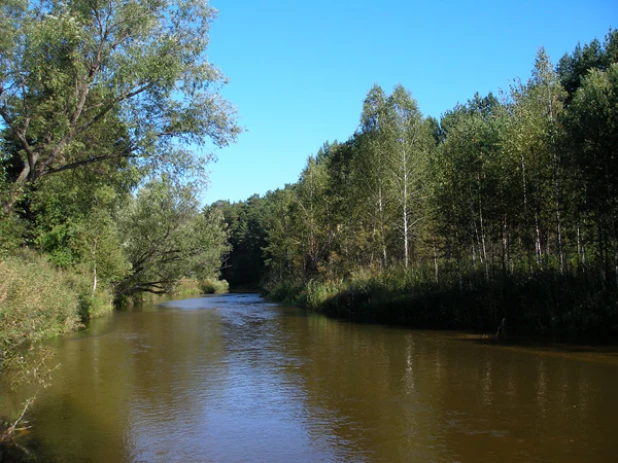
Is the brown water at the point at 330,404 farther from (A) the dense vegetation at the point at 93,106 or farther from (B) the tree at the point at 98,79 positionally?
(B) the tree at the point at 98,79

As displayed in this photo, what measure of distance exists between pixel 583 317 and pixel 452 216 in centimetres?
874

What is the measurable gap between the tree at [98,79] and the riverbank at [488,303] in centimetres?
1374

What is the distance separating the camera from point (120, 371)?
14.5 metres

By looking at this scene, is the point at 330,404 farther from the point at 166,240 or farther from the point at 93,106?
the point at 166,240

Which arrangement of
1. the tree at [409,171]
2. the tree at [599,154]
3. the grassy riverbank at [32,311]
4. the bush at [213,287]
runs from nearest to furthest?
the grassy riverbank at [32,311], the tree at [599,154], the tree at [409,171], the bush at [213,287]

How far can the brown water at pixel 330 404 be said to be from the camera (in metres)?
8.09

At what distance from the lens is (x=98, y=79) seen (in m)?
14.6

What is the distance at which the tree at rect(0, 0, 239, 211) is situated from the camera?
1381cm

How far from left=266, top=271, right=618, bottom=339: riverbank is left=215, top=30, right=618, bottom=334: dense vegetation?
0.06m

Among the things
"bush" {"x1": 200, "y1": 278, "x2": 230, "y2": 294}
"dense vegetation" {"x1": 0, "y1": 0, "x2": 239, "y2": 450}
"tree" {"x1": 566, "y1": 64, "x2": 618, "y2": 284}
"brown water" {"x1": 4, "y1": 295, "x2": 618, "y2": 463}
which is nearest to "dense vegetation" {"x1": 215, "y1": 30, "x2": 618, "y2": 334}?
"tree" {"x1": 566, "y1": 64, "x2": 618, "y2": 284}

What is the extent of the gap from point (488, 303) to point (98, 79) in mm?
17592

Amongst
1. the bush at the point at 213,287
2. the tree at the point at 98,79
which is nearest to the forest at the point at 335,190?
the tree at the point at 98,79

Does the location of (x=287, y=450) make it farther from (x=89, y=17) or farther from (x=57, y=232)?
(x=57, y=232)

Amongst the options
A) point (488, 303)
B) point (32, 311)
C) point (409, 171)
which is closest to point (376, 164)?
point (409, 171)
